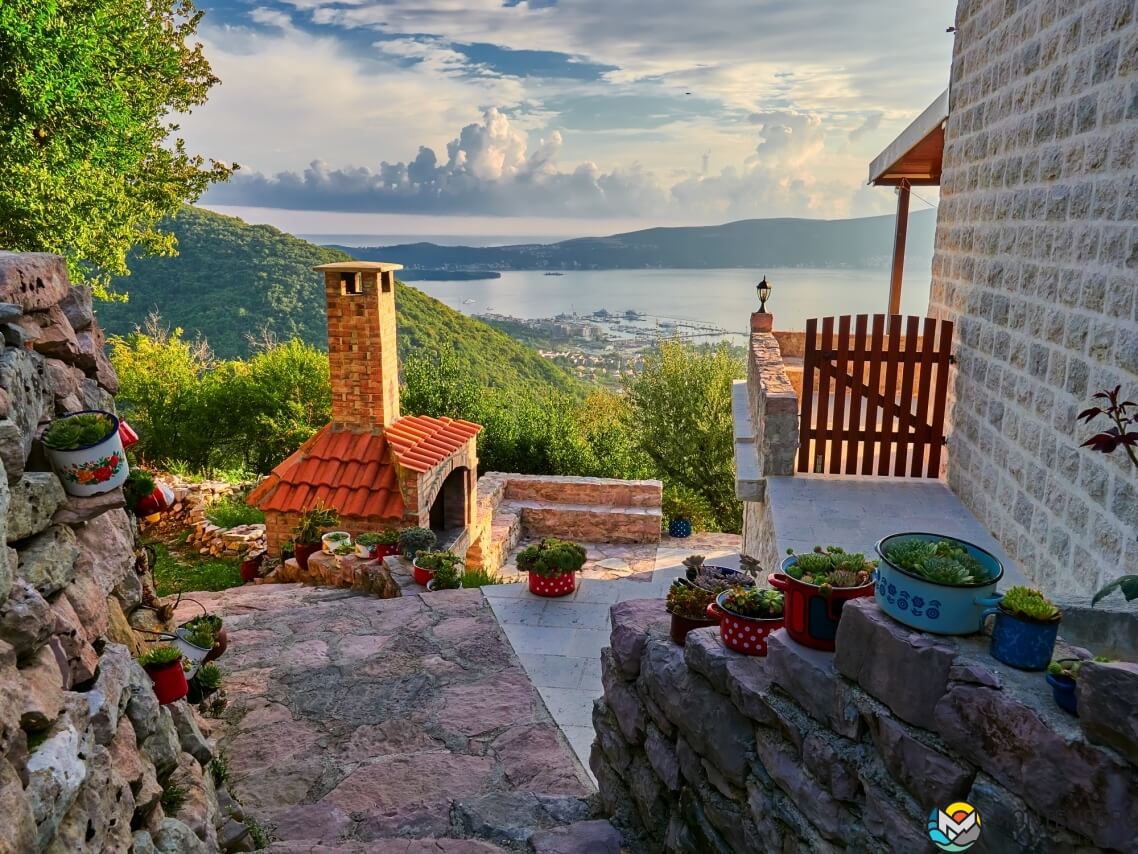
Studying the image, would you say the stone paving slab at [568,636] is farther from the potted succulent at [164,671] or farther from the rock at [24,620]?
the rock at [24,620]

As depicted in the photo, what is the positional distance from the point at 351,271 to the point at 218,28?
32.7 feet

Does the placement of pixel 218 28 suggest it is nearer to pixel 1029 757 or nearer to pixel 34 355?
pixel 34 355

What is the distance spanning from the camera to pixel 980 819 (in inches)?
68.9

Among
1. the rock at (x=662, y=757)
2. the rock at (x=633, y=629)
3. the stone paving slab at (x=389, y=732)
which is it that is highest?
the rock at (x=633, y=629)

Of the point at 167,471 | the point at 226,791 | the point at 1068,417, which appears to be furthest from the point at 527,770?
the point at 167,471

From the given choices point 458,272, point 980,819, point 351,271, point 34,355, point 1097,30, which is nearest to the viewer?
point 980,819

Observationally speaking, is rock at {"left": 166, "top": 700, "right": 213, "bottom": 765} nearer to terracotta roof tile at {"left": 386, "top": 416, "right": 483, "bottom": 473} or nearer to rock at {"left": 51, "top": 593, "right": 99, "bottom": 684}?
rock at {"left": 51, "top": 593, "right": 99, "bottom": 684}

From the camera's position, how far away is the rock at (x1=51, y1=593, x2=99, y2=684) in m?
2.36

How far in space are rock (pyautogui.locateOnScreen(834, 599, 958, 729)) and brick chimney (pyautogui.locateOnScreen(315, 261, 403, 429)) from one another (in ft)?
27.7

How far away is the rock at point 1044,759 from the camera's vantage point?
4.88 feet

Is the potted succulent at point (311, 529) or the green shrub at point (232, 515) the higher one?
the potted succulent at point (311, 529)

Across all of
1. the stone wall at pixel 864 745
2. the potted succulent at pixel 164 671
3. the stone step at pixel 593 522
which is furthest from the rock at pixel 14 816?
the stone step at pixel 593 522

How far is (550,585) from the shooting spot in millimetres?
7328

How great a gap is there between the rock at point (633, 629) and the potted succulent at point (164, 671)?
2.01 m
